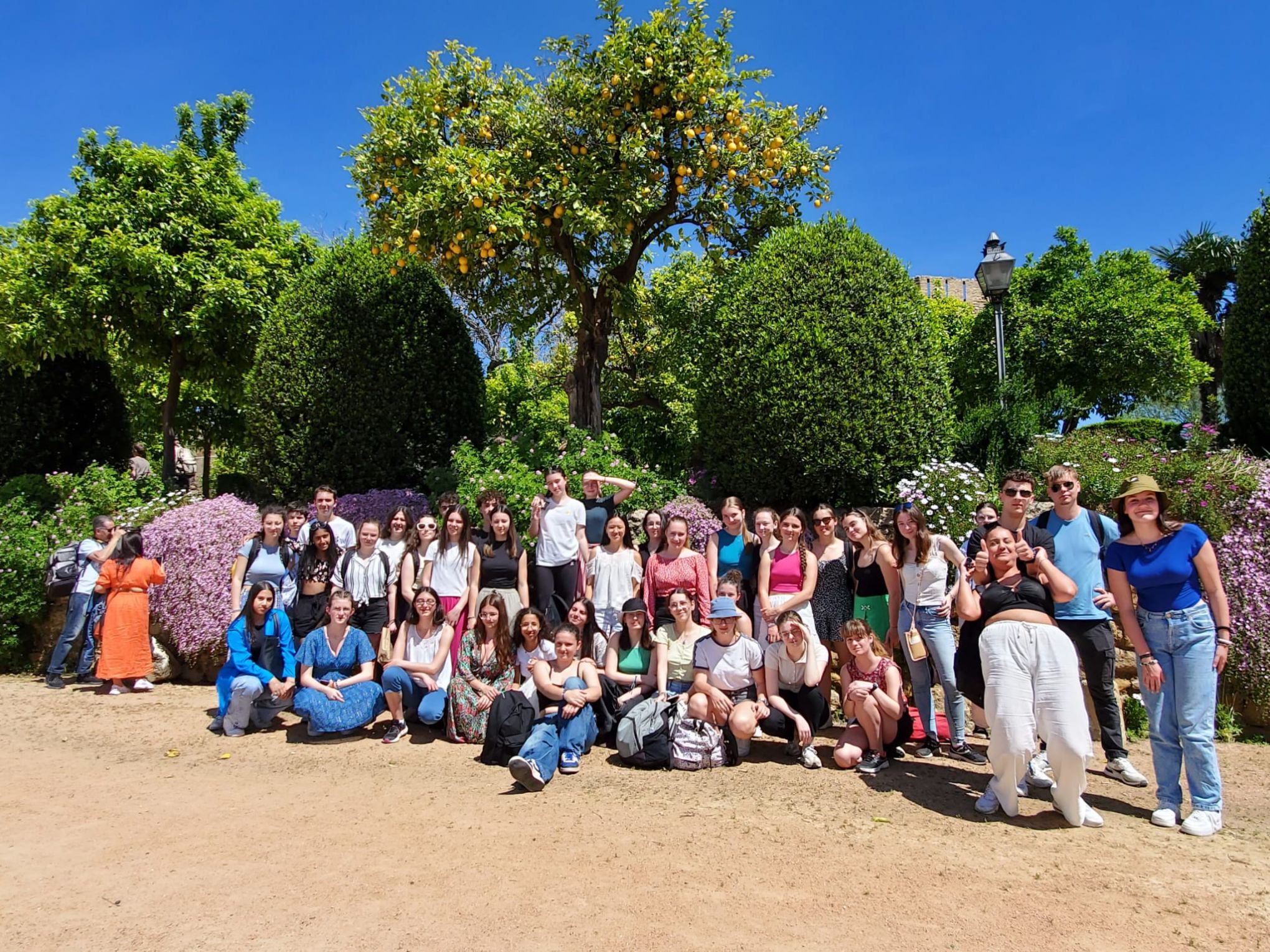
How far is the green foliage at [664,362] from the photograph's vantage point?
1009 centimetres

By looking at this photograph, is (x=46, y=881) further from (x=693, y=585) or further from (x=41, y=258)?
(x=41, y=258)

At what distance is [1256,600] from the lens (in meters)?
5.73

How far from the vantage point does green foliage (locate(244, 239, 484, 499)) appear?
27.2 feet

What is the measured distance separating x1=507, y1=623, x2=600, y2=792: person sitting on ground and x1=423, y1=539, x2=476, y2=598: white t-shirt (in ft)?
3.65

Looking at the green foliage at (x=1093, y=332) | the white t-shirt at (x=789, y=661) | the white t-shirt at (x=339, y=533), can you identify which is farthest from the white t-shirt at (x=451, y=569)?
the green foliage at (x=1093, y=332)

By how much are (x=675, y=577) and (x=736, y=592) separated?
20.2 inches

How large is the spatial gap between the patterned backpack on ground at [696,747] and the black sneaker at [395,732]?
1.99m

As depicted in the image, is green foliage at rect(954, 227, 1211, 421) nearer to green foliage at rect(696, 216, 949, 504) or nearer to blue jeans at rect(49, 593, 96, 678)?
green foliage at rect(696, 216, 949, 504)

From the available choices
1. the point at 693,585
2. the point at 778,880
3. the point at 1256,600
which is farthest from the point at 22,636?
the point at 1256,600

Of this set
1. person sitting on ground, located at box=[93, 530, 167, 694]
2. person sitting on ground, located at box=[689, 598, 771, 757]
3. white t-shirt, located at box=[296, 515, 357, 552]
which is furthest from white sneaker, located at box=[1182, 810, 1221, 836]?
person sitting on ground, located at box=[93, 530, 167, 694]

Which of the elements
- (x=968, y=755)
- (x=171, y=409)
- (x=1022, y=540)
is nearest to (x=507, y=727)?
(x=968, y=755)

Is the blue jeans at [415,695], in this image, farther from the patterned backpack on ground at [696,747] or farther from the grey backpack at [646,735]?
the patterned backpack on ground at [696,747]

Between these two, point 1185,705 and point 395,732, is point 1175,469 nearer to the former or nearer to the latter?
point 1185,705

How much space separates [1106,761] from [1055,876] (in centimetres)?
197
